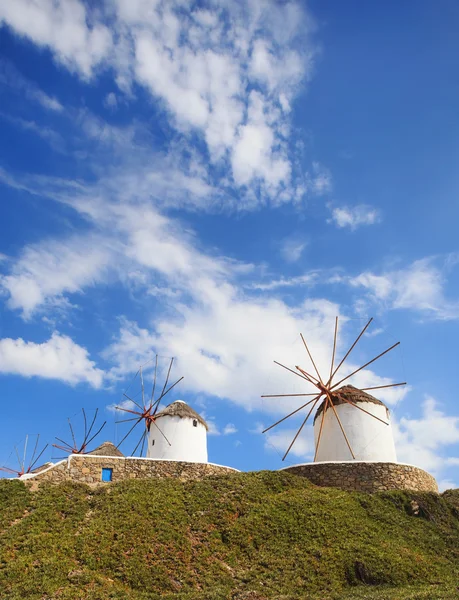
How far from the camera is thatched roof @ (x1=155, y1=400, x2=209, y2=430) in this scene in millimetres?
34562

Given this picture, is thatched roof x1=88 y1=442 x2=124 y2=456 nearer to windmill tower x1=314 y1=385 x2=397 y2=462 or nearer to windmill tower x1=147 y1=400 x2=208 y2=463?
windmill tower x1=147 y1=400 x2=208 y2=463

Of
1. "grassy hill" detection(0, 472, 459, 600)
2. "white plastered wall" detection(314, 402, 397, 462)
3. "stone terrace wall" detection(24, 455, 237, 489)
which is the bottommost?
"grassy hill" detection(0, 472, 459, 600)

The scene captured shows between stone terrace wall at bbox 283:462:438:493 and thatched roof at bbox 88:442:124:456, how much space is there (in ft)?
50.1

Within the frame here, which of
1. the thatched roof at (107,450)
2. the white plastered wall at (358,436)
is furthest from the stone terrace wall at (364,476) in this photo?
the thatched roof at (107,450)

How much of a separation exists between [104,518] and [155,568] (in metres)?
3.73

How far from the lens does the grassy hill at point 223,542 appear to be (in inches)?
671

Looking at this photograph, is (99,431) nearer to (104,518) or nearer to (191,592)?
(104,518)

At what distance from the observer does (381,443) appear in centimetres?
3041

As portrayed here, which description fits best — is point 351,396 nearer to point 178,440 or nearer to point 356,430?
point 356,430

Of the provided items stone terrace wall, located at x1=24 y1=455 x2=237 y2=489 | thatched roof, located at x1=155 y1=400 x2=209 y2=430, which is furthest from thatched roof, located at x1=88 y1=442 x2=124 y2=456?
stone terrace wall, located at x1=24 y1=455 x2=237 y2=489

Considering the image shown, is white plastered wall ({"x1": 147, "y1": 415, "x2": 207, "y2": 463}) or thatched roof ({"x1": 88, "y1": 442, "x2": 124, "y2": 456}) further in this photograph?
thatched roof ({"x1": 88, "y1": 442, "x2": 124, "y2": 456})

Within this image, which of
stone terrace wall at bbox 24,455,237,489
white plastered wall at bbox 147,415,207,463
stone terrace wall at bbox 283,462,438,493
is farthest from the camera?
white plastered wall at bbox 147,415,207,463

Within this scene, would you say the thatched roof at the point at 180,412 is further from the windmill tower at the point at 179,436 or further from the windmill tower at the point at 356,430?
the windmill tower at the point at 356,430

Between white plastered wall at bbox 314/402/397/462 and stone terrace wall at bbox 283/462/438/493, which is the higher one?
white plastered wall at bbox 314/402/397/462
